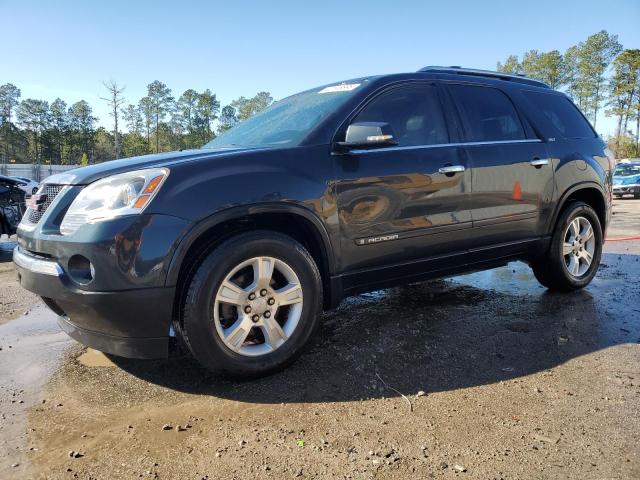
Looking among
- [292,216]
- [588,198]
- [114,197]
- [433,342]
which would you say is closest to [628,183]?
[588,198]

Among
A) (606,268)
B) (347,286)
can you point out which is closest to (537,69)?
(606,268)

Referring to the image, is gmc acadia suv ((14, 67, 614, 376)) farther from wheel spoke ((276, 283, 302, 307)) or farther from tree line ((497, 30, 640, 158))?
tree line ((497, 30, 640, 158))

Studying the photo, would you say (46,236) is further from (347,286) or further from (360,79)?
(360,79)

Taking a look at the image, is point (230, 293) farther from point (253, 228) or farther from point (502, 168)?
point (502, 168)

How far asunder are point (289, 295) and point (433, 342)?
117 cm

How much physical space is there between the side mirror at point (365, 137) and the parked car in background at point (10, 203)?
25.3ft

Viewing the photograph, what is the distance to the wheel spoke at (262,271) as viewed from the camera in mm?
2666

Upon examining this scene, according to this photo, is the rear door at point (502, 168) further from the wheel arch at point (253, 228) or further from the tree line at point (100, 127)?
the tree line at point (100, 127)

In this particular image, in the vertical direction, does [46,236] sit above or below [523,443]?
above

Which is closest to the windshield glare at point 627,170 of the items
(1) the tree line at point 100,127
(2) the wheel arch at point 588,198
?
(2) the wheel arch at point 588,198

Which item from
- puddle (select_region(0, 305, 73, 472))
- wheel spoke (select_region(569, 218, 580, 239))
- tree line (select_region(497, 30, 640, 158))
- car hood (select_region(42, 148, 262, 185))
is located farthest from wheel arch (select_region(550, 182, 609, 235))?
tree line (select_region(497, 30, 640, 158))

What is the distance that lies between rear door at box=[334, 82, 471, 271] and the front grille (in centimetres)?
169

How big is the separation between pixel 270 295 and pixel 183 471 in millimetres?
1041

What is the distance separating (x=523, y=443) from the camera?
2.07 m
